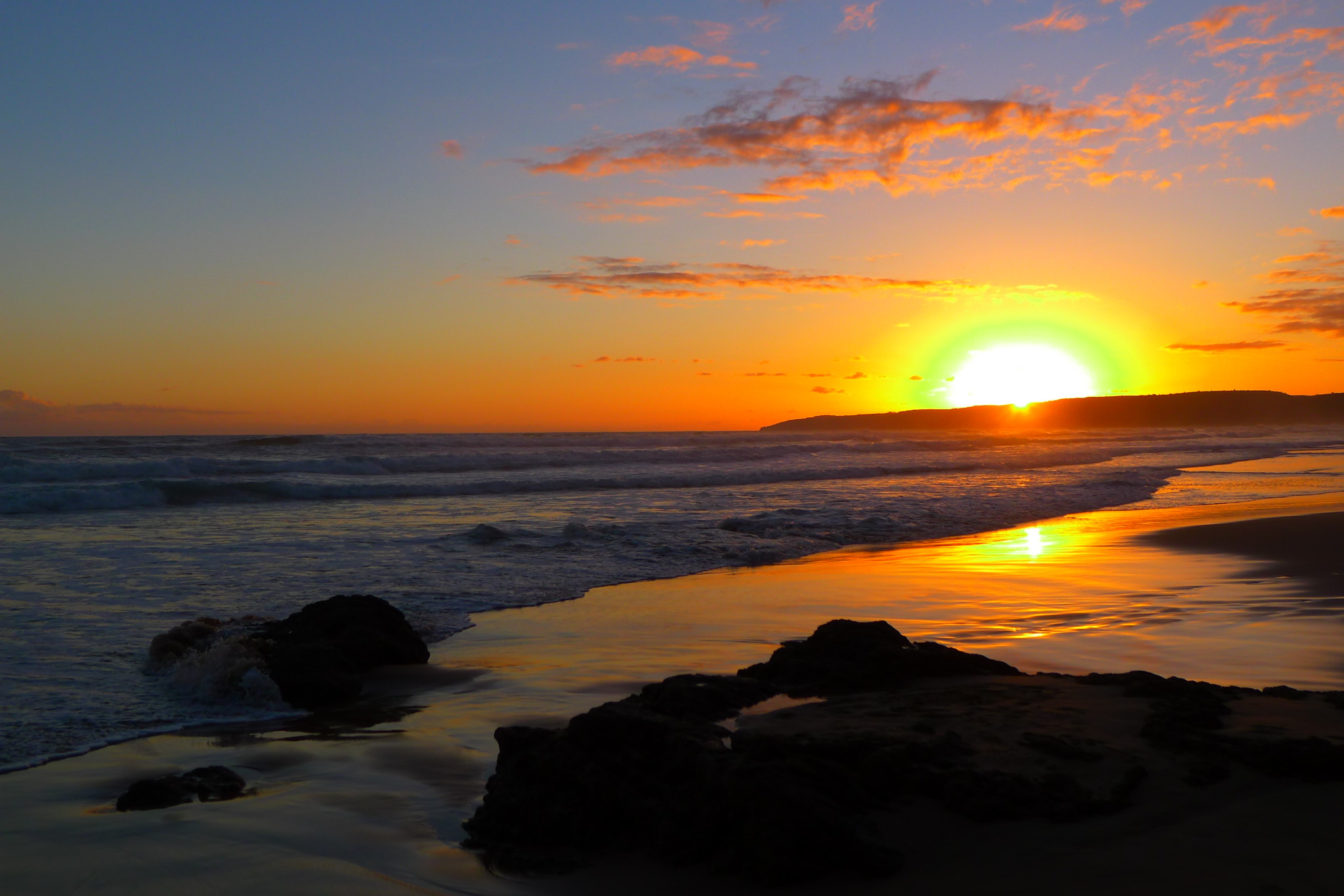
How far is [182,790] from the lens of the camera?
376 cm

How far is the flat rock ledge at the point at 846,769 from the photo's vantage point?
281cm

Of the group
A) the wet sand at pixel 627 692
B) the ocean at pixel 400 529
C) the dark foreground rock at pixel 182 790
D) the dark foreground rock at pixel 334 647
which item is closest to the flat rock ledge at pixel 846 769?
the wet sand at pixel 627 692

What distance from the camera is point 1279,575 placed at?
30.0 feet

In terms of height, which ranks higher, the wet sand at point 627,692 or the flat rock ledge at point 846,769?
Answer: the flat rock ledge at point 846,769

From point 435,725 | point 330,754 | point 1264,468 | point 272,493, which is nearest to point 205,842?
point 330,754

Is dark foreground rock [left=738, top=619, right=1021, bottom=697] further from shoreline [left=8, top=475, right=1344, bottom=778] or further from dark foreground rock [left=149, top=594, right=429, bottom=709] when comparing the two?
shoreline [left=8, top=475, right=1344, bottom=778]

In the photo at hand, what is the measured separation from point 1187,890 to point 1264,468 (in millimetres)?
30171

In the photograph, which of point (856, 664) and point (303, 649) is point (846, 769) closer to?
point (856, 664)

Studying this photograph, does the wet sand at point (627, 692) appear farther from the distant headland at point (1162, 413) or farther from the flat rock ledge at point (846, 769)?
the distant headland at point (1162, 413)

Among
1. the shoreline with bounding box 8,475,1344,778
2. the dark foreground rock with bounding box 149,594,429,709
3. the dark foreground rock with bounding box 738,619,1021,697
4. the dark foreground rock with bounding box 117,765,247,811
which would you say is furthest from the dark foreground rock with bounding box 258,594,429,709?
the dark foreground rock with bounding box 738,619,1021,697

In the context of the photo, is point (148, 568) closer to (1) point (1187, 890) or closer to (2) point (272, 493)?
(1) point (1187, 890)

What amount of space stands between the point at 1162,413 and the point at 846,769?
119m

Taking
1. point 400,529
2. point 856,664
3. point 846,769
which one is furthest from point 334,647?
point 400,529

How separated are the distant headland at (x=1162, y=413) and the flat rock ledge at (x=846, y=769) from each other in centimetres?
10483
